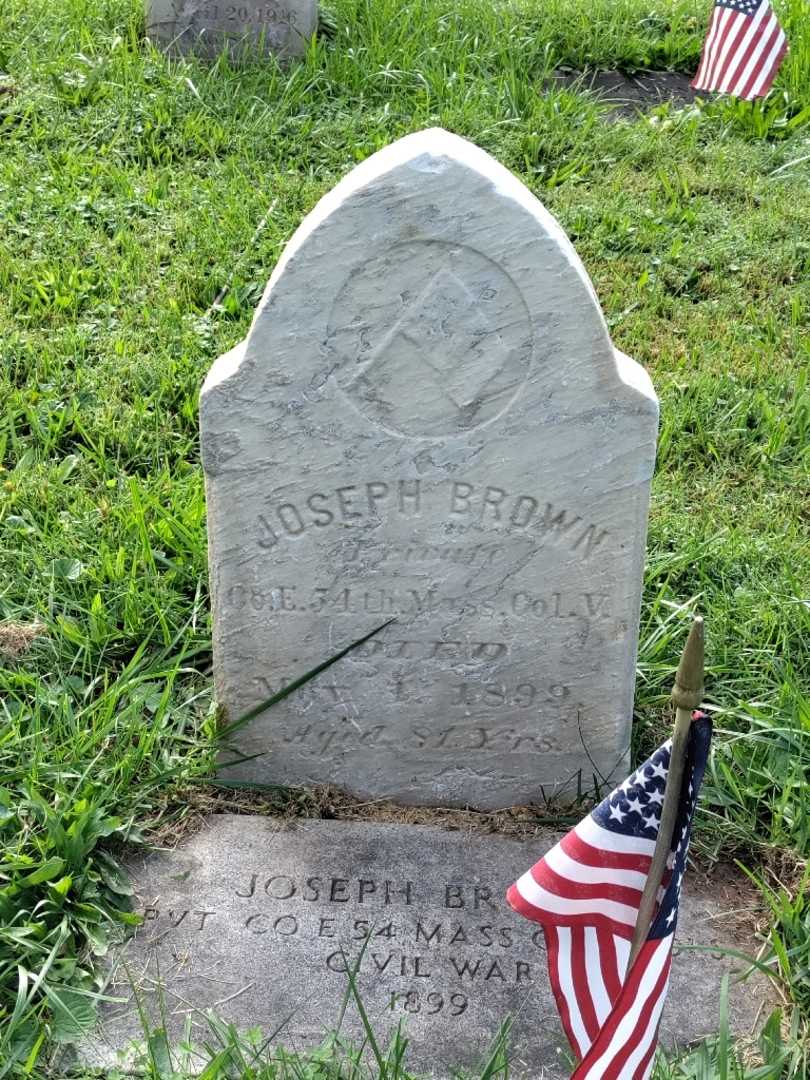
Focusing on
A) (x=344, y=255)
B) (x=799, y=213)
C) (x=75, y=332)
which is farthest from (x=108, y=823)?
(x=799, y=213)

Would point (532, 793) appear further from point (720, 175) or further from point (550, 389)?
point (720, 175)

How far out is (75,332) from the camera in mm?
4262

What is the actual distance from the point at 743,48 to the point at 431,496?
354 cm

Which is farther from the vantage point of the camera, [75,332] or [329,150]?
[329,150]

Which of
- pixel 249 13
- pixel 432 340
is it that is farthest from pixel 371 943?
pixel 249 13

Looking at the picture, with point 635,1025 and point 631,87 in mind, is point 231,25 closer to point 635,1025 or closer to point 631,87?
point 631,87

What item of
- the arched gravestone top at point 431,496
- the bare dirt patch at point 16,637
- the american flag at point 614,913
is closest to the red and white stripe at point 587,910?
the american flag at point 614,913

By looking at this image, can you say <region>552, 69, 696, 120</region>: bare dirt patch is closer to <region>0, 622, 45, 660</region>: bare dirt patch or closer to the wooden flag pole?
<region>0, 622, 45, 660</region>: bare dirt patch

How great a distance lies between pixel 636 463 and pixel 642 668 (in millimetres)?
739

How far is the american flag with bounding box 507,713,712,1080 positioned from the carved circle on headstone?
2.75 feet

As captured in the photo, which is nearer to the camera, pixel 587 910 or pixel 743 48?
pixel 587 910

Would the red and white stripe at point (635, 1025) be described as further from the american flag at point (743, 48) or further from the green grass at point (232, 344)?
the american flag at point (743, 48)

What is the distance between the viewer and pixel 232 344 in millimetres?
4207

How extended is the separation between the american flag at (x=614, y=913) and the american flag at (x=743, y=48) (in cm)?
422
